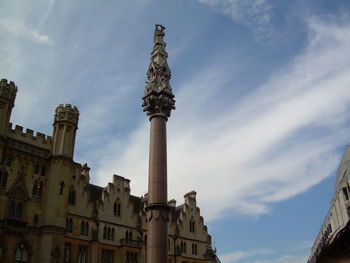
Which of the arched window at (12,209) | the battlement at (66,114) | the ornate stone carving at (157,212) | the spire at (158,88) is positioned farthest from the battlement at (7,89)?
the ornate stone carving at (157,212)

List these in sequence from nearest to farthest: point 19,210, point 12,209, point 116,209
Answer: point 12,209 < point 19,210 < point 116,209

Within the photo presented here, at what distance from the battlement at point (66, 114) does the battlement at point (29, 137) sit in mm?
2854

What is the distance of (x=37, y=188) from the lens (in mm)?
47125

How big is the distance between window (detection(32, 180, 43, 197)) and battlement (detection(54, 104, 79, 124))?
29.0 feet

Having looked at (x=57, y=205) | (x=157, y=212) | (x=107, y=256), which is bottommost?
(x=157, y=212)

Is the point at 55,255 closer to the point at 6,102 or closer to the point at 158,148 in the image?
the point at 6,102

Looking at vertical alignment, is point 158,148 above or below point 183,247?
below

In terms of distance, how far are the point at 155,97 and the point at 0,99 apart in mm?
27028

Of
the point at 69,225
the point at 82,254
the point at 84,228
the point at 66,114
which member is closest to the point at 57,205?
the point at 69,225

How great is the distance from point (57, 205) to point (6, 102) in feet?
46.3

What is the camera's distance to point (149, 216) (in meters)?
24.8

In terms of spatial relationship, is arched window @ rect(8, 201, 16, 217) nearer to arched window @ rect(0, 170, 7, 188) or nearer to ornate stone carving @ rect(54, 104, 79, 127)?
arched window @ rect(0, 170, 7, 188)

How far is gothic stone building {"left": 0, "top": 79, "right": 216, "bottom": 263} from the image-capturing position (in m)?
43.5

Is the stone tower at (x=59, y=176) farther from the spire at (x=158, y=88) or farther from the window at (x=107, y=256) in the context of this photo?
the spire at (x=158, y=88)
